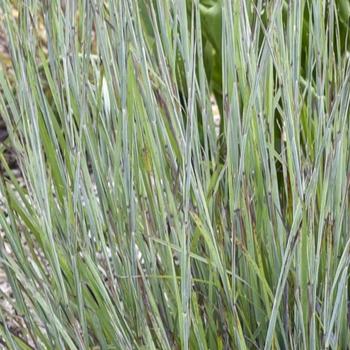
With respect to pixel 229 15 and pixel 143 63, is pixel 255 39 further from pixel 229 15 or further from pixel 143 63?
pixel 143 63

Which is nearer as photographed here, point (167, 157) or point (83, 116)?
point (83, 116)

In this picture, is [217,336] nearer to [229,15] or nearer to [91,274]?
[91,274]

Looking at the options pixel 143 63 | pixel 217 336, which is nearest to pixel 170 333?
pixel 217 336

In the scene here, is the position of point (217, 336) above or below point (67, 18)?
below

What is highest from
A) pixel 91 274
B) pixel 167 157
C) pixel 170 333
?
pixel 167 157

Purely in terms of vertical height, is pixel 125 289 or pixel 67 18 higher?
pixel 67 18

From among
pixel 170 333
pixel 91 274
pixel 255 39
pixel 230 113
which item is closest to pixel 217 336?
pixel 170 333
